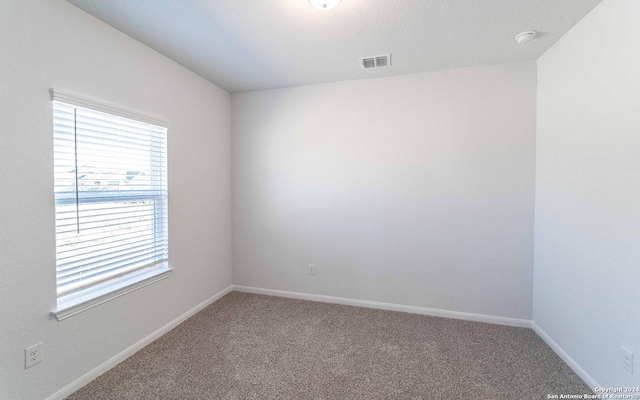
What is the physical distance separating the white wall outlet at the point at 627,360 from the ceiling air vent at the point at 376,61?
109 inches

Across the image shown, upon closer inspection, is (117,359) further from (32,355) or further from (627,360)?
(627,360)

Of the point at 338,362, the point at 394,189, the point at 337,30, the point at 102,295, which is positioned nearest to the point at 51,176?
the point at 102,295

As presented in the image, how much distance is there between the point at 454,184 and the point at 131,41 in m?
3.36

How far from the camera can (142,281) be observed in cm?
232

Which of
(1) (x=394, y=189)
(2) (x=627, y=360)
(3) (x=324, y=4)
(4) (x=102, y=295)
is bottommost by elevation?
(2) (x=627, y=360)

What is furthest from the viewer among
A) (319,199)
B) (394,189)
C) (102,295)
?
(319,199)

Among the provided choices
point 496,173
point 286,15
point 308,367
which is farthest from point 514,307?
point 286,15

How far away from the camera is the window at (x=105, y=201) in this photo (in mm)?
1807

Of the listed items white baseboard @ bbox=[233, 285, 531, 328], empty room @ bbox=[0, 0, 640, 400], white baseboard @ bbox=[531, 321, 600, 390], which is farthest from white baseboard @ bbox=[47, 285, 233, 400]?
white baseboard @ bbox=[531, 321, 600, 390]

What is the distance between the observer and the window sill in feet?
5.85

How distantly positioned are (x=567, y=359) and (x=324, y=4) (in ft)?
10.7

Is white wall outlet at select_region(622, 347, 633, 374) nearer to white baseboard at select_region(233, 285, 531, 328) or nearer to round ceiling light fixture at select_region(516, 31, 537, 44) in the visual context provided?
white baseboard at select_region(233, 285, 531, 328)

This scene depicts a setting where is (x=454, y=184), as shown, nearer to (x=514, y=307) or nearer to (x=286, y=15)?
(x=514, y=307)

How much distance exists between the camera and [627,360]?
5.18ft
